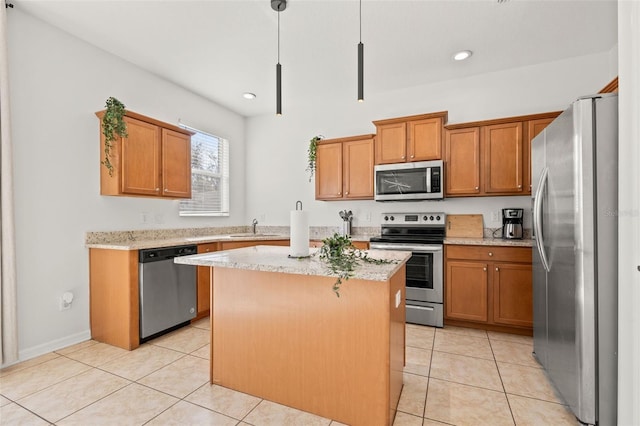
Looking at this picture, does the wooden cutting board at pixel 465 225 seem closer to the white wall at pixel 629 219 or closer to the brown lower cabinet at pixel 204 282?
the white wall at pixel 629 219

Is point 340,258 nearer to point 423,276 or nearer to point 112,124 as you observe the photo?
point 423,276

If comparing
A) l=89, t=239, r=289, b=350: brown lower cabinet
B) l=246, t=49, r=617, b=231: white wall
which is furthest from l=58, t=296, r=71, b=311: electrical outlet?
l=246, t=49, r=617, b=231: white wall

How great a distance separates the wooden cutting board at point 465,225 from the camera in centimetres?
365

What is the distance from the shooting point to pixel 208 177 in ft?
14.9

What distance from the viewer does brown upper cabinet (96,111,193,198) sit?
116 inches

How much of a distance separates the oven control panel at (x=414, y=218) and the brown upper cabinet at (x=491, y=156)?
0.34m

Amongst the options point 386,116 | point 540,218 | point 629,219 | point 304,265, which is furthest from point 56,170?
point 629,219

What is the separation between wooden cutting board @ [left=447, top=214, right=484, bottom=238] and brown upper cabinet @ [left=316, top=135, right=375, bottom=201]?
1.08 meters

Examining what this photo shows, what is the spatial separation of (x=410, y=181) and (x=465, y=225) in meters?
0.90

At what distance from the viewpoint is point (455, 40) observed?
2941 mm

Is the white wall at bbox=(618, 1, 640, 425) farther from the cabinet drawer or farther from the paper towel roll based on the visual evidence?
the paper towel roll

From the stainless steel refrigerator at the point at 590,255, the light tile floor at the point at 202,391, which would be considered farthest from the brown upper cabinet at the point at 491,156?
the light tile floor at the point at 202,391

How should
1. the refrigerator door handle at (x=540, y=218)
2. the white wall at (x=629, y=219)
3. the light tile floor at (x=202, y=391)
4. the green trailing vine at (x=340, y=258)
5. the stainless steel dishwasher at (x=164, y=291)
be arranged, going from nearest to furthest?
1. the white wall at (x=629, y=219)
2. the green trailing vine at (x=340, y=258)
3. the light tile floor at (x=202, y=391)
4. the refrigerator door handle at (x=540, y=218)
5. the stainless steel dishwasher at (x=164, y=291)

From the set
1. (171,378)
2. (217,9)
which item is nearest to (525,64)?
(217,9)
